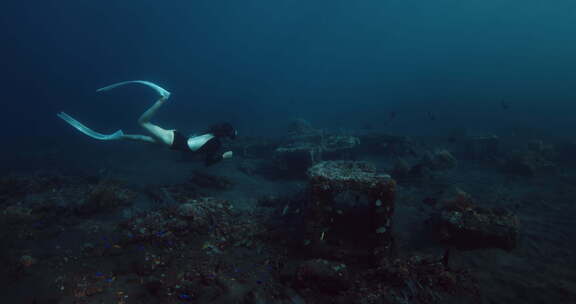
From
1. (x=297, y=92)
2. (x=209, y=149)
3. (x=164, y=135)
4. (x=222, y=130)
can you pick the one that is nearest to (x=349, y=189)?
(x=222, y=130)

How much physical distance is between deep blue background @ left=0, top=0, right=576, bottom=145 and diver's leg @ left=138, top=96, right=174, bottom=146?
81.1ft

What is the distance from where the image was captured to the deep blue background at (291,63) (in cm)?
4269

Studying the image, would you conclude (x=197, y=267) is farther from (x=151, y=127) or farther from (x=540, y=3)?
(x=540, y=3)

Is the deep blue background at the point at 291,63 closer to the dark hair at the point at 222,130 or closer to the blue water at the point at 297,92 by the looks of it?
the blue water at the point at 297,92

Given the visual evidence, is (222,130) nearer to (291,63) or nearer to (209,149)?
(209,149)

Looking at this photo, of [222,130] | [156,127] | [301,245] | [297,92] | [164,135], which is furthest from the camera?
[297,92]

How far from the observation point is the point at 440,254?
641cm

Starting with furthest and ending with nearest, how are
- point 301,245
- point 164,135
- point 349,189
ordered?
point 164,135, point 301,245, point 349,189

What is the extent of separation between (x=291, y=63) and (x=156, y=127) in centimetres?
15776

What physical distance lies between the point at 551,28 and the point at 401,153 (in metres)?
186

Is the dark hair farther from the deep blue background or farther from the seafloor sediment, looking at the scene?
the deep blue background

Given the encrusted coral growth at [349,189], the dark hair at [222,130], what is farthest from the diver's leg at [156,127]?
the encrusted coral growth at [349,189]

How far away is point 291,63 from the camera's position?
15538 centimetres

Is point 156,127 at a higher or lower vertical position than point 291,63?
lower
